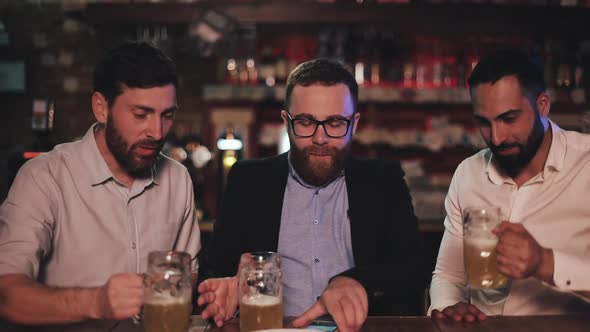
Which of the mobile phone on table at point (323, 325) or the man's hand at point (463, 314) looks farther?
the man's hand at point (463, 314)

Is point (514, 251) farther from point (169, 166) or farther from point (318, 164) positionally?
point (169, 166)

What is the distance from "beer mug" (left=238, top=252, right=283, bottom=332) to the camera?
1.40 meters

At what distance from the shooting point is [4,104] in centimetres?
497

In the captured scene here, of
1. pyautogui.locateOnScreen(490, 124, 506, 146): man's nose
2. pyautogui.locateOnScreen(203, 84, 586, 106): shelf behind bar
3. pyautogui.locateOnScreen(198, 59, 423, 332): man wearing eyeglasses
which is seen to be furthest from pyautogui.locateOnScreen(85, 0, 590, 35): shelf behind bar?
pyautogui.locateOnScreen(490, 124, 506, 146): man's nose

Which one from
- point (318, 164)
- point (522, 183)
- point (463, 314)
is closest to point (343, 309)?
point (463, 314)

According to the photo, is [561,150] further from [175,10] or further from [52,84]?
[52,84]

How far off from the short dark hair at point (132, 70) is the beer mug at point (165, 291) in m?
0.78

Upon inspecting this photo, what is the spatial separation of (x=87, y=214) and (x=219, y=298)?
2.21 ft

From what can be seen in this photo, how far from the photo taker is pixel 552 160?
207 centimetres

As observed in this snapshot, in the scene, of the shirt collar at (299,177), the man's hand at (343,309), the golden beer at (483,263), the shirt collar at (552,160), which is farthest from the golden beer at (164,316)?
the shirt collar at (552,160)

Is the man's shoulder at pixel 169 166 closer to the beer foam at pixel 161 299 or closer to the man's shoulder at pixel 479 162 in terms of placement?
the beer foam at pixel 161 299

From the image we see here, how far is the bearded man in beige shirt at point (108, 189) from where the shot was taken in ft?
6.27

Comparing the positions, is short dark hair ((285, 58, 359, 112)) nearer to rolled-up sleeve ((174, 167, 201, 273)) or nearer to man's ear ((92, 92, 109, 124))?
rolled-up sleeve ((174, 167, 201, 273))

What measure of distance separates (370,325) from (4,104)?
4.32 metres
